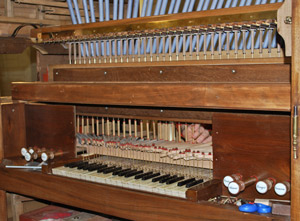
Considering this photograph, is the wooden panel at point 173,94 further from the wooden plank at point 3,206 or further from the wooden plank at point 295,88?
the wooden plank at point 3,206

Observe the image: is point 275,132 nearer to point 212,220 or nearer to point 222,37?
point 212,220

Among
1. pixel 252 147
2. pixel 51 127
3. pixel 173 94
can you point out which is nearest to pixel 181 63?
pixel 173 94

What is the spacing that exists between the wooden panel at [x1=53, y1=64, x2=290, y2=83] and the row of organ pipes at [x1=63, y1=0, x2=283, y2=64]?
0.11m

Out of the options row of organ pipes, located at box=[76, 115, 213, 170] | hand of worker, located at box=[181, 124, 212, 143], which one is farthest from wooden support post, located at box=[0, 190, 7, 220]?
hand of worker, located at box=[181, 124, 212, 143]

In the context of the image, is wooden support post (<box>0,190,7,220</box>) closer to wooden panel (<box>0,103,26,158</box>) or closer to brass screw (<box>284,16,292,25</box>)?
wooden panel (<box>0,103,26,158</box>)

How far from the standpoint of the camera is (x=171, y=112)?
106 inches

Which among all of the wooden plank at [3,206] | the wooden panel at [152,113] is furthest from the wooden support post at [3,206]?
the wooden panel at [152,113]

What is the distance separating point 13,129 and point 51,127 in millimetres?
352

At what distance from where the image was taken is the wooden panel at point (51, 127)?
10.5ft

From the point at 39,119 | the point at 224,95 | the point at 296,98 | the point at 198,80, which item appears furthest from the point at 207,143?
the point at 39,119

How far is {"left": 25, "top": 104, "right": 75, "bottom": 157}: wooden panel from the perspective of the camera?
3.21 m

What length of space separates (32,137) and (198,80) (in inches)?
59.4

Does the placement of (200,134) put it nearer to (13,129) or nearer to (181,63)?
(181,63)

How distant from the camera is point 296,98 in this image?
6.57ft
